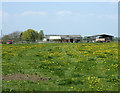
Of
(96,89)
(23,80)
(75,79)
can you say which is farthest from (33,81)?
(96,89)

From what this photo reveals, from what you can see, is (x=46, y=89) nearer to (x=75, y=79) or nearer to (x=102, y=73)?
(x=75, y=79)

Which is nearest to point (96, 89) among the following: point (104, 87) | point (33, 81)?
point (104, 87)

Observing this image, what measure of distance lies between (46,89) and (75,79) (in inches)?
149

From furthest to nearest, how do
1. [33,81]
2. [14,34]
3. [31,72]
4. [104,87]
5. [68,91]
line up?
1. [14,34]
2. [31,72]
3. [33,81]
4. [104,87]
5. [68,91]

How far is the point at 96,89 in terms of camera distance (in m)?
14.4

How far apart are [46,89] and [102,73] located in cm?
776

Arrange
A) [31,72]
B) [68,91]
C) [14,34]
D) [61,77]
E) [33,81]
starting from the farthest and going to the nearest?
[14,34] → [31,72] → [61,77] → [33,81] → [68,91]

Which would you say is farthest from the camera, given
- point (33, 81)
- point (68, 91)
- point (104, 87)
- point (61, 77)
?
point (61, 77)

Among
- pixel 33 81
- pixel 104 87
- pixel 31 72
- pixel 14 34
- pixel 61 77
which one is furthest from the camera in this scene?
pixel 14 34

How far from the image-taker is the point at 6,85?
15000 millimetres

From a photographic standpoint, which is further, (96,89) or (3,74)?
(3,74)

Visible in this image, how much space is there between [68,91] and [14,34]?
128012 millimetres

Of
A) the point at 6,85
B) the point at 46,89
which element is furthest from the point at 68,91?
the point at 6,85

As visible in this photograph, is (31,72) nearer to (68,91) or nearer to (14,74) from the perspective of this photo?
(14,74)
